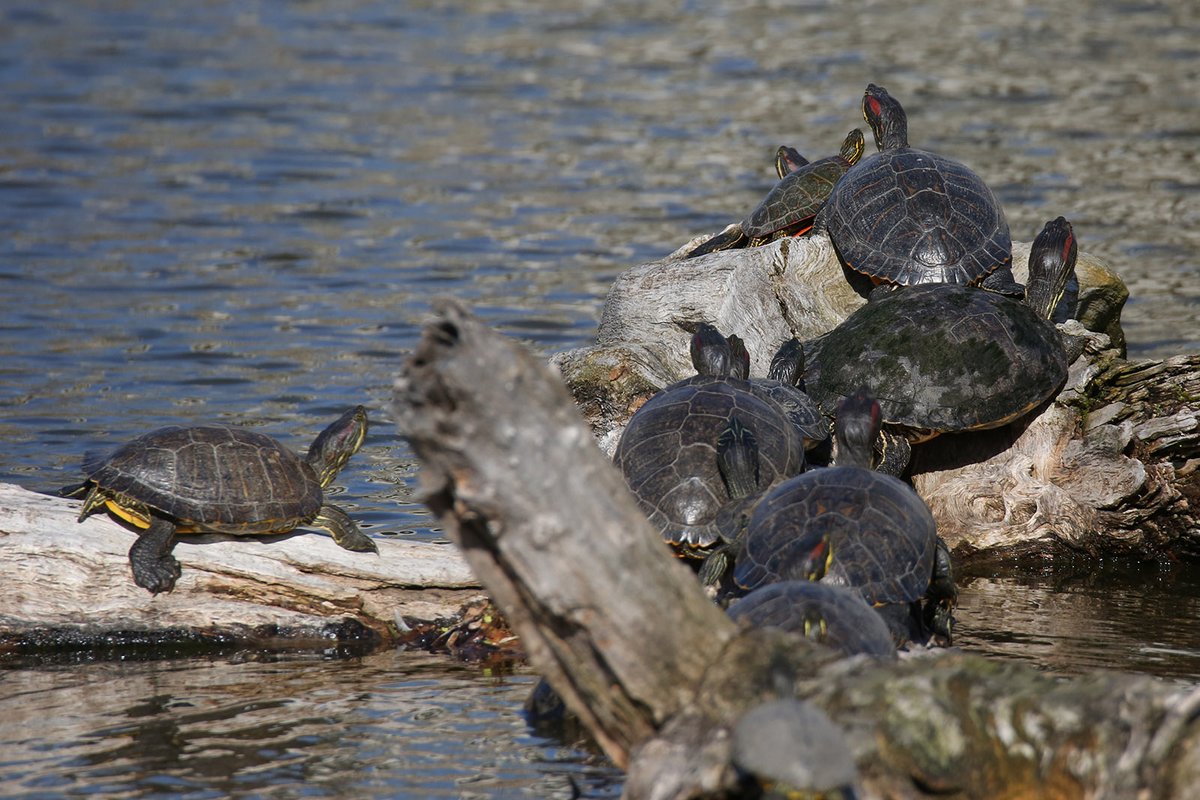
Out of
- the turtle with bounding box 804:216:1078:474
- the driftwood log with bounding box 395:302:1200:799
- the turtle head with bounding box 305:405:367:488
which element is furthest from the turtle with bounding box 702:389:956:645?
the turtle head with bounding box 305:405:367:488

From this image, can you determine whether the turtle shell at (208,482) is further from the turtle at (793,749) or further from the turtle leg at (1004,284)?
the turtle leg at (1004,284)

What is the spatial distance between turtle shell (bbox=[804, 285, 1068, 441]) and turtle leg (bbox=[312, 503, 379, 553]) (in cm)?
219

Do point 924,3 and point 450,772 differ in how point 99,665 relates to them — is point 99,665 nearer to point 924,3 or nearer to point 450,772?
point 450,772

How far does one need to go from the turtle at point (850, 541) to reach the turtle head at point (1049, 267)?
78.6 inches

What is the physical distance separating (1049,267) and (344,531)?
349 cm

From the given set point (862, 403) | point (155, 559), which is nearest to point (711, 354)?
point (862, 403)

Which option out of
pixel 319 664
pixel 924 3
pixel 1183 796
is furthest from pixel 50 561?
pixel 924 3

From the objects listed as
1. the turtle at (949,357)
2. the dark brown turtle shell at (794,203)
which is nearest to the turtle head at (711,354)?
the turtle at (949,357)

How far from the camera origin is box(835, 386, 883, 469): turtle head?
223 inches

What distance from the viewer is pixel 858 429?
566cm

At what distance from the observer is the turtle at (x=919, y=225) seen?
22.8 feet

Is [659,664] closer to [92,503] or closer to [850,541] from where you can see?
[850,541]

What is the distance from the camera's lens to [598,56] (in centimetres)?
1867

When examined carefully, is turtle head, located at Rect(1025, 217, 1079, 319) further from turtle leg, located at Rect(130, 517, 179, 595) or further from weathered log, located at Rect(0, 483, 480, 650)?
turtle leg, located at Rect(130, 517, 179, 595)
